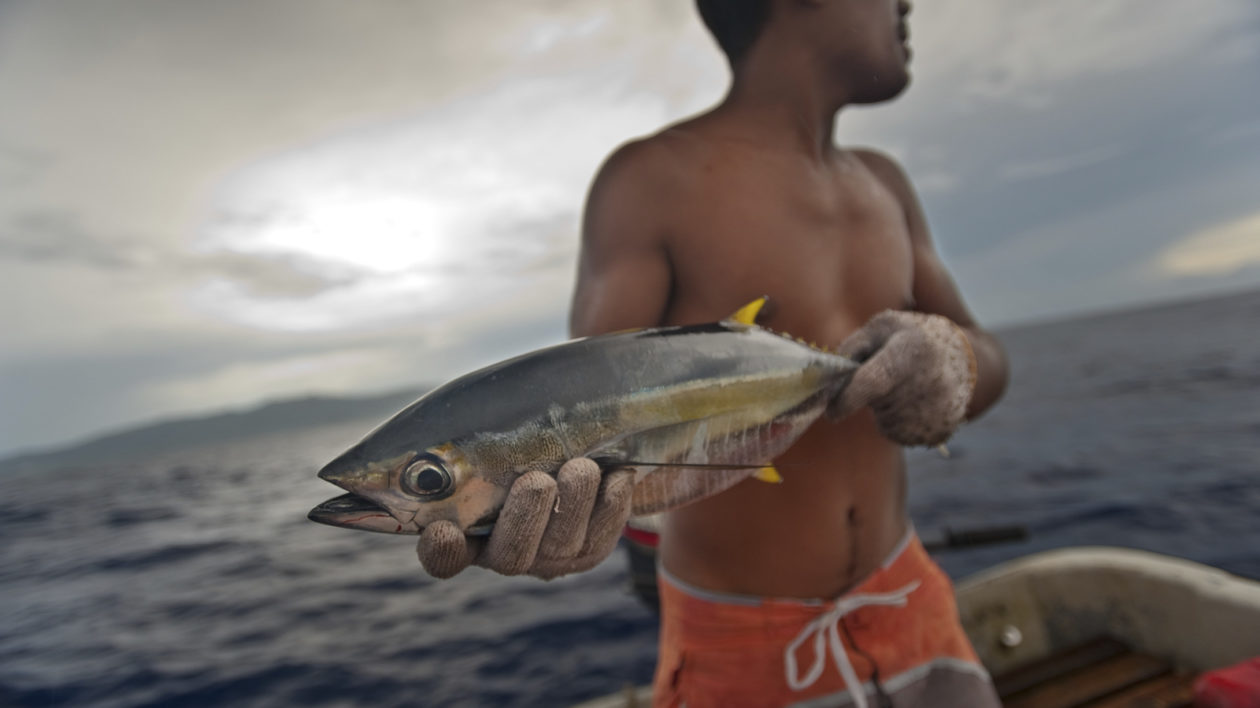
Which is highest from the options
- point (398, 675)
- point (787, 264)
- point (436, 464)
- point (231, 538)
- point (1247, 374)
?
point (787, 264)

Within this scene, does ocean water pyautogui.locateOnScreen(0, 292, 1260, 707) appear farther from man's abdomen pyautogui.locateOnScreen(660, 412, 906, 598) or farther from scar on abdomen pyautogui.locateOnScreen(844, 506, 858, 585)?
scar on abdomen pyautogui.locateOnScreen(844, 506, 858, 585)

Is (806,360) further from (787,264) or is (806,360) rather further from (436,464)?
(436,464)

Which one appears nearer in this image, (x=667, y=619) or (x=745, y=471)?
(x=745, y=471)

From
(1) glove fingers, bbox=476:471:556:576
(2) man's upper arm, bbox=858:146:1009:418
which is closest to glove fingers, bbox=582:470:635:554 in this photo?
(1) glove fingers, bbox=476:471:556:576

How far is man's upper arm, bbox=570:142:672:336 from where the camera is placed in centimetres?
166

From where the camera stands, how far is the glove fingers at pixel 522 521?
113 cm

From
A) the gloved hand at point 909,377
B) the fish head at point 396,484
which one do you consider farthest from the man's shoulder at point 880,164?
the fish head at point 396,484

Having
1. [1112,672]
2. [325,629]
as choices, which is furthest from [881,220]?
[325,629]

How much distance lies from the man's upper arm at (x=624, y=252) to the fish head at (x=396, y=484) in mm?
636

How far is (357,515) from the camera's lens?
3.62ft

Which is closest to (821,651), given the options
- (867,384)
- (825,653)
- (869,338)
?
(825,653)

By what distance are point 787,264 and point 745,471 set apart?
774 mm

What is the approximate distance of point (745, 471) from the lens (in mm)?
1489

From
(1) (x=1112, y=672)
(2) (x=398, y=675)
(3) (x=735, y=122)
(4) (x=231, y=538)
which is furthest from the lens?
(4) (x=231, y=538)
